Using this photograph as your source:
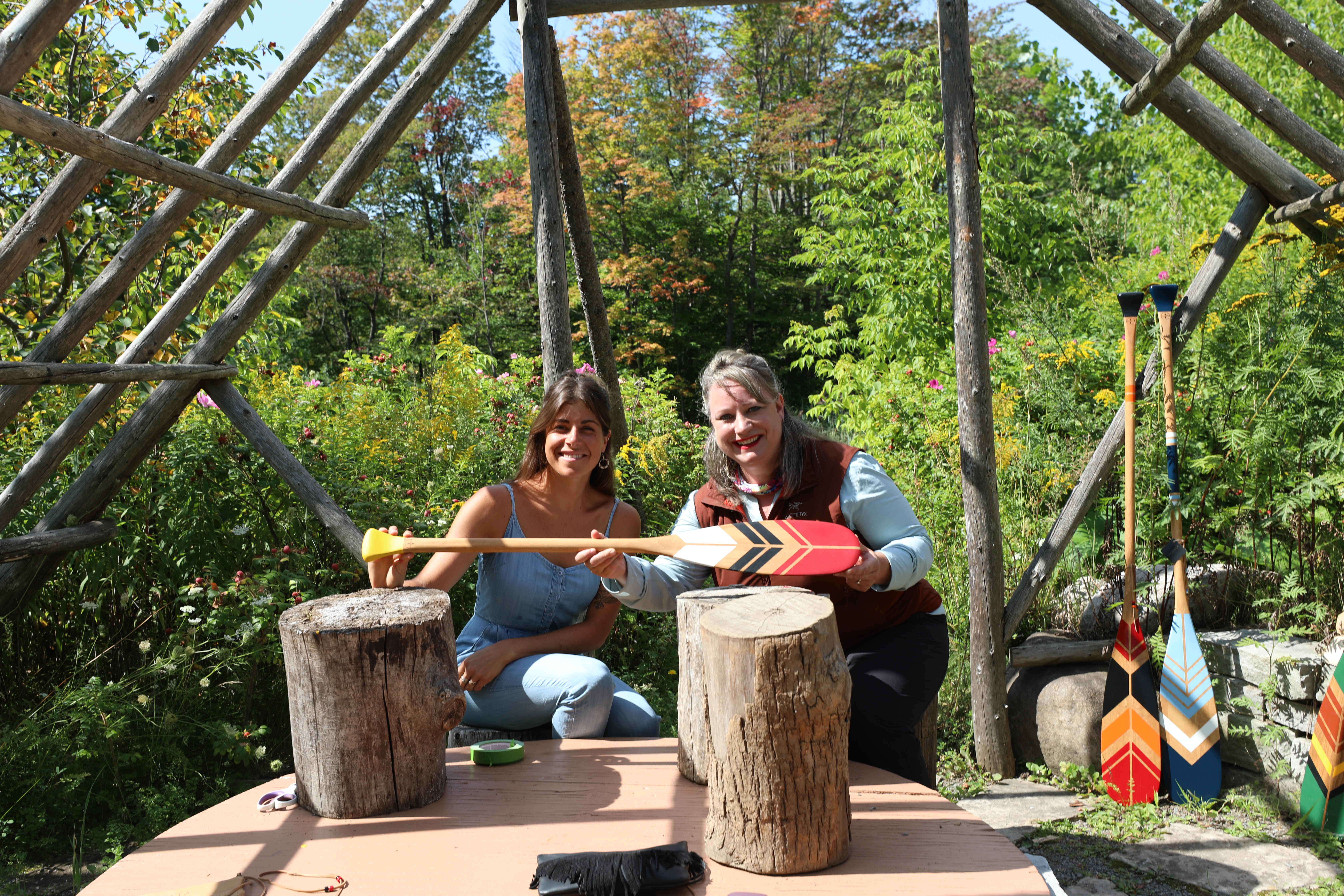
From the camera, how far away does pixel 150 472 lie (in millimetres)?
3615

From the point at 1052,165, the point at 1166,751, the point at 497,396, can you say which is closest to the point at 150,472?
the point at 497,396

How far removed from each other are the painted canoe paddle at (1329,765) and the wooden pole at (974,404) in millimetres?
1021

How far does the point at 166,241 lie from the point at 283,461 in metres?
0.88

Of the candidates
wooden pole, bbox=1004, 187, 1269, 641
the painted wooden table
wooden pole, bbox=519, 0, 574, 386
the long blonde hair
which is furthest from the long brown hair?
wooden pole, bbox=1004, 187, 1269, 641

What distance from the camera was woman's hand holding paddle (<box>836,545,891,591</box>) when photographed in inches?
86.5

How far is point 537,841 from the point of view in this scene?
65.4 inches

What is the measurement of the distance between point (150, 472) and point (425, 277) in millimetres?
11561

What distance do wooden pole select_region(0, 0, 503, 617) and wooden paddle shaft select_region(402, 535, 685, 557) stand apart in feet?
5.78

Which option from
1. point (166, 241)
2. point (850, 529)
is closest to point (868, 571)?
point (850, 529)

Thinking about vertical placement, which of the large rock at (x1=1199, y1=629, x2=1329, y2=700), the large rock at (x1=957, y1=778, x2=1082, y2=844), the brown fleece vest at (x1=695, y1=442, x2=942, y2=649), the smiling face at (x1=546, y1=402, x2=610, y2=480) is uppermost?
the smiling face at (x1=546, y1=402, x2=610, y2=480)

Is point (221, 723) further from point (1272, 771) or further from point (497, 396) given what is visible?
point (1272, 771)

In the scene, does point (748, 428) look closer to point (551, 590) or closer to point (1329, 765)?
point (551, 590)

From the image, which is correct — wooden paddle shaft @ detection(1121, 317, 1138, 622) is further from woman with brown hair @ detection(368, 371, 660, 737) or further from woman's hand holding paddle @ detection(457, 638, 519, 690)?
woman's hand holding paddle @ detection(457, 638, 519, 690)

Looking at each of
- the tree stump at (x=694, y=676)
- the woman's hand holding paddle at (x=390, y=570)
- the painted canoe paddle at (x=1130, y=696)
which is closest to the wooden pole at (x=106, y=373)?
the woman's hand holding paddle at (x=390, y=570)
